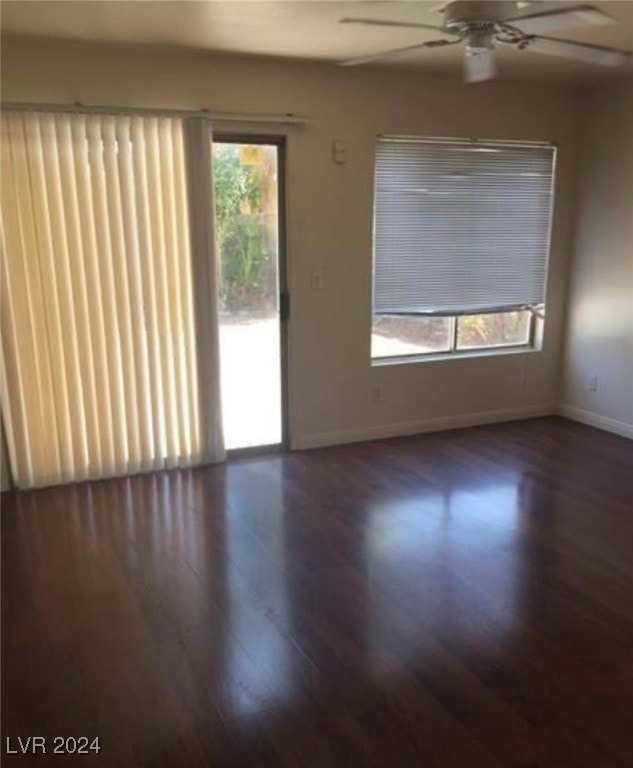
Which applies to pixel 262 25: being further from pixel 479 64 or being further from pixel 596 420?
pixel 596 420

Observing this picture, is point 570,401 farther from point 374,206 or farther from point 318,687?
point 318,687

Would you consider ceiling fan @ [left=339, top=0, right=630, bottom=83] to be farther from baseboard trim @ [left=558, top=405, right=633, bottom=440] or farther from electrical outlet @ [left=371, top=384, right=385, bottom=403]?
baseboard trim @ [left=558, top=405, right=633, bottom=440]

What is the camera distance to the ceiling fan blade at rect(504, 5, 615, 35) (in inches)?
87.4

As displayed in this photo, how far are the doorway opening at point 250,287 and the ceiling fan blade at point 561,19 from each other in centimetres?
201

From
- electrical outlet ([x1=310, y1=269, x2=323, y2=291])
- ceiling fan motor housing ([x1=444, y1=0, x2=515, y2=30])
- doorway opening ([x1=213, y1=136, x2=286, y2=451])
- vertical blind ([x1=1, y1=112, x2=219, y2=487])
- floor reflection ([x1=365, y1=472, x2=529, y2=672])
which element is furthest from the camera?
electrical outlet ([x1=310, y1=269, x2=323, y2=291])

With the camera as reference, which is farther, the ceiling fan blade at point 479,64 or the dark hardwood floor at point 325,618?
the ceiling fan blade at point 479,64

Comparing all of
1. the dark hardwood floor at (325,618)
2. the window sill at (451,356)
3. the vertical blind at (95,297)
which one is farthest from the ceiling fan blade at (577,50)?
the window sill at (451,356)

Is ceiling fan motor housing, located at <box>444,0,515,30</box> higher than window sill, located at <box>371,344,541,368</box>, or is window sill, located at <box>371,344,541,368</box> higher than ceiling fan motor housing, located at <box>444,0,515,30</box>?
ceiling fan motor housing, located at <box>444,0,515,30</box>

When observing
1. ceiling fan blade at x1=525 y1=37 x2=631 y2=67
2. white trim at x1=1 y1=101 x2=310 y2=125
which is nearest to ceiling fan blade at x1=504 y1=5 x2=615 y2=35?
ceiling fan blade at x1=525 y1=37 x2=631 y2=67

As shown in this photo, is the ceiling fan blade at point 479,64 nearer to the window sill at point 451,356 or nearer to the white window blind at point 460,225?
the white window blind at point 460,225

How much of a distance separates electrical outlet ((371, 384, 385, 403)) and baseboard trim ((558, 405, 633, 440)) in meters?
1.69

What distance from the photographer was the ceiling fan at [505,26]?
2.30 metres

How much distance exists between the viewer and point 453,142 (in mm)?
4562

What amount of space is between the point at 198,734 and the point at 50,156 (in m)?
2.97
